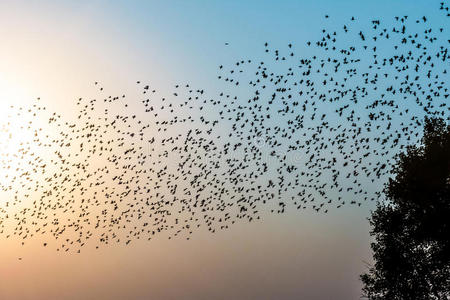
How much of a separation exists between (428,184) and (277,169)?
36.9 feet

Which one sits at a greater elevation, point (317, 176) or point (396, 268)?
point (317, 176)

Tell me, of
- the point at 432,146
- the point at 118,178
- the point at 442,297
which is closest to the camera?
the point at 442,297

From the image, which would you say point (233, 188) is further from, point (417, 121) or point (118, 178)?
point (417, 121)

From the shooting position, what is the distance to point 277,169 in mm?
35094

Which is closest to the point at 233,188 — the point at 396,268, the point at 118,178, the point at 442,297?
the point at 118,178

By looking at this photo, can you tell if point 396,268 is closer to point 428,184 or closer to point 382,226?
point 382,226

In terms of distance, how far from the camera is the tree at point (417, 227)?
2608 centimetres

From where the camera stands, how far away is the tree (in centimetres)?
2608

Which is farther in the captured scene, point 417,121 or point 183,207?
point 183,207

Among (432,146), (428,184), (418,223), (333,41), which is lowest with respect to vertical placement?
(418,223)

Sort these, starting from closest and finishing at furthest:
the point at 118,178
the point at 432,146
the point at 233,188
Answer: the point at 432,146 → the point at 233,188 → the point at 118,178

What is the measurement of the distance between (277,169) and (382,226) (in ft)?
29.1

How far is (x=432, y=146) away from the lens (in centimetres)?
2806

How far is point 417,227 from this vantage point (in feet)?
88.3
